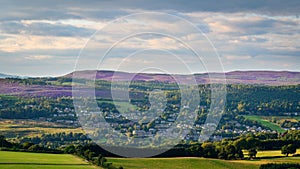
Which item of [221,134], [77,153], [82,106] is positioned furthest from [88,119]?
[221,134]

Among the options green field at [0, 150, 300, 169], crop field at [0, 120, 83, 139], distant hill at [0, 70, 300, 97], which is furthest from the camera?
distant hill at [0, 70, 300, 97]

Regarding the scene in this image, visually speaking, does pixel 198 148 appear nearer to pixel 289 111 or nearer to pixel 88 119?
pixel 88 119

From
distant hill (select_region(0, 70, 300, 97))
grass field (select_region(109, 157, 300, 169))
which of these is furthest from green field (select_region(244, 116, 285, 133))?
grass field (select_region(109, 157, 300, 169))

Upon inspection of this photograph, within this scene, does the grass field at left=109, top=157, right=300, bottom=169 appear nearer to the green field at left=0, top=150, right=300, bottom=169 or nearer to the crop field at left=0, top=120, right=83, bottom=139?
the green field at left=0, top=150, right=300, bottom=169

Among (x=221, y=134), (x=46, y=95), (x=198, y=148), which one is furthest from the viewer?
(x=46, y=95)

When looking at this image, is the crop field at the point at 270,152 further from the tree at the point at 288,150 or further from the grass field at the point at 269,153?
the tree at the point at 288,150

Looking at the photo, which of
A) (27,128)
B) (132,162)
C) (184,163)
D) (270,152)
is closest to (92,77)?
(27,128)

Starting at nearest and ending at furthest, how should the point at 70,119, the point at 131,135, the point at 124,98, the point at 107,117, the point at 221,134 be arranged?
the point at 131,135
the point at 124,98
the point at 107,117
the point at 221,134
the point at 70,119

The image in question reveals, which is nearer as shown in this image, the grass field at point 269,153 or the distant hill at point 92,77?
the grass field at point 269,153

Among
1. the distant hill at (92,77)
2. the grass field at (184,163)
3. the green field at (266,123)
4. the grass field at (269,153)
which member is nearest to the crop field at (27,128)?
the distant hill at (92,77)

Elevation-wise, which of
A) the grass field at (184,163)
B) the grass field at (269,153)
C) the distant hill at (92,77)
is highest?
the distant hill at (92,77)

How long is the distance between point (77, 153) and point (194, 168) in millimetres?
11582

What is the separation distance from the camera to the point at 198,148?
2106 inches

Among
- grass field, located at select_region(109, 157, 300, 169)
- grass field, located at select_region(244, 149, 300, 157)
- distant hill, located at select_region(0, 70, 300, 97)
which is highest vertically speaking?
distant hill, located at select_region(0, 70, 300, 97)
